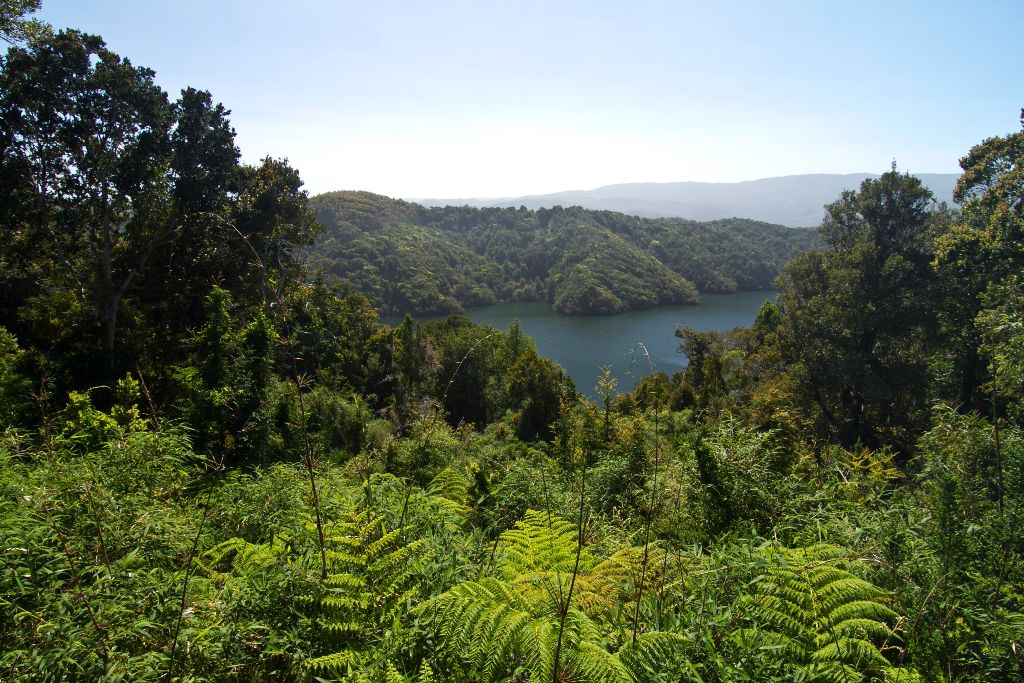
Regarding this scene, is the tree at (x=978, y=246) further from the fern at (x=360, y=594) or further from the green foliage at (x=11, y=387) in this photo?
the green foliage at (x=11, y=387)

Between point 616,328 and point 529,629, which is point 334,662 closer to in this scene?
point 529,629

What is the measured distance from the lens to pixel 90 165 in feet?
35.0

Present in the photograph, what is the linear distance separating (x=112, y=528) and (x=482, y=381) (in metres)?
20.1

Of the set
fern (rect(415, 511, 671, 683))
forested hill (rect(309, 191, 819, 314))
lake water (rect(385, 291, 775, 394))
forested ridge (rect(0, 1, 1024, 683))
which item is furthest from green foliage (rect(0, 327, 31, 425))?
forested hill (rect(309, 191, 819, 314))

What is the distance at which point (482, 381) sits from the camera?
22.4m

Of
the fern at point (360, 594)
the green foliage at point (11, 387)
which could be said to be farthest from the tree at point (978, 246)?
the green foliage at point (11, 387)

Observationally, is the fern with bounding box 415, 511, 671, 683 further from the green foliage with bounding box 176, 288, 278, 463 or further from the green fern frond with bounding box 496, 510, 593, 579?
the green foliage with bounding box 176, 288, 278, 463

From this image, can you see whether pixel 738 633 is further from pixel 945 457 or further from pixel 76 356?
pixel 76 356

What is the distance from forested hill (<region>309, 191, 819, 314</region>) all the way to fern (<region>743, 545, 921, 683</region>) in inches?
2186

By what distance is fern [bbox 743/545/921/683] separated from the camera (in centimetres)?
159

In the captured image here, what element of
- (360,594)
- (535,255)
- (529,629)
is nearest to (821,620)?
(529,629)

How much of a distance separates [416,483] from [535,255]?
83.6m

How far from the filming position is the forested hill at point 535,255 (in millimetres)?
65625

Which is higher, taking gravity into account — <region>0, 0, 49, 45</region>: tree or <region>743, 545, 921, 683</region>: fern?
<region>0, 0, 49, 45</region>: tree
